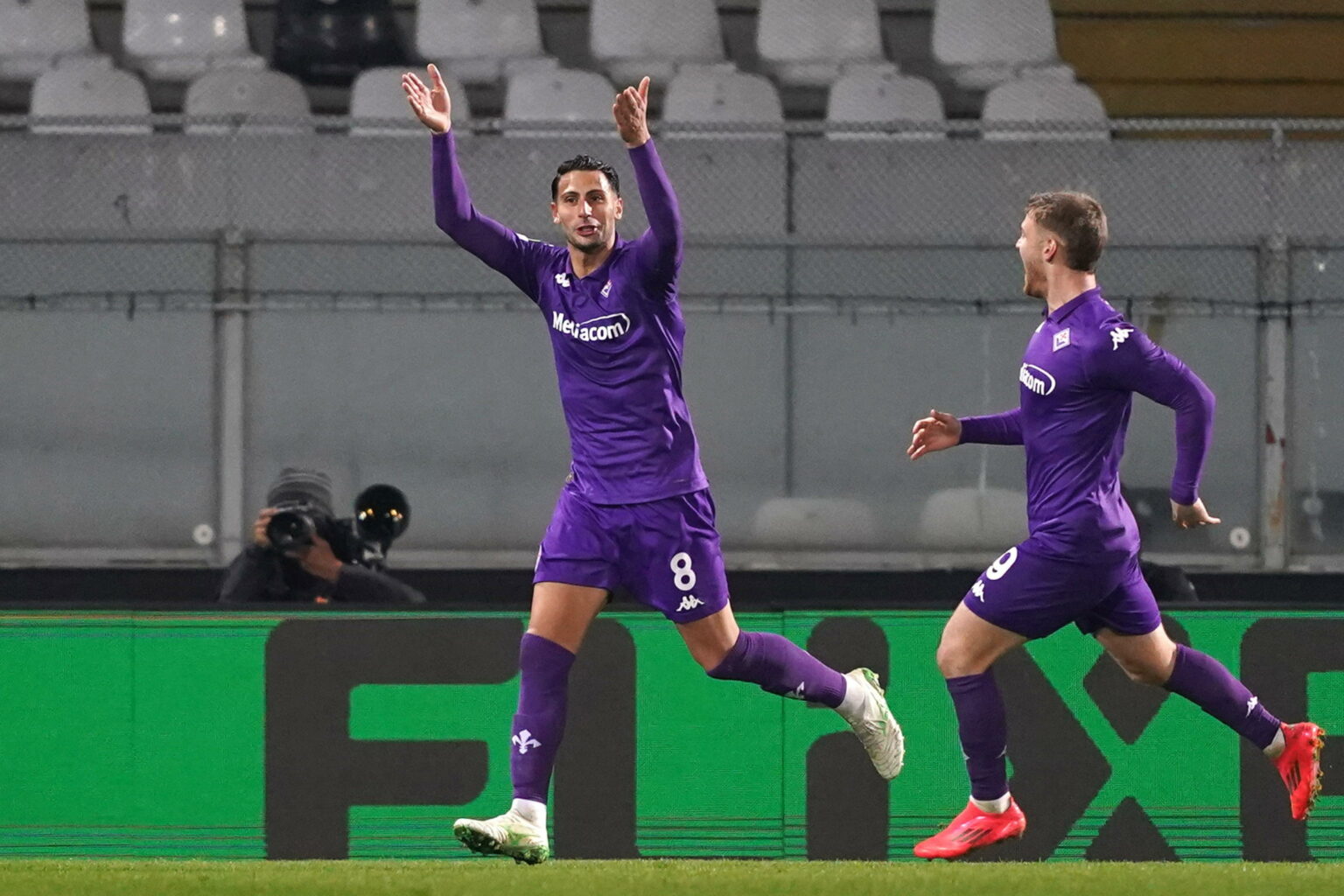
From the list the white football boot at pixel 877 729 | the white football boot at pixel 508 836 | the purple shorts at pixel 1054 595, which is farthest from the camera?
the white football boot at pixel 877 729

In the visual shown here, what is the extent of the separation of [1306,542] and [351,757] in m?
4.28

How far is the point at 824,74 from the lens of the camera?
11.5 metres

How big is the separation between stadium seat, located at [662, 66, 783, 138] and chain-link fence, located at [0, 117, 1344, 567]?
A: 1412 millimetres

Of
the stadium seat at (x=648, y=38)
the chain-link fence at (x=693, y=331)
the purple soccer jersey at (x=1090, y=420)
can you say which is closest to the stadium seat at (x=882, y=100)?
the stadium seat at (x=648, y=38)

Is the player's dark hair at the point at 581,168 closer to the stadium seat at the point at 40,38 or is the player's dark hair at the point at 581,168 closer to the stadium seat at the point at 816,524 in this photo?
Result: the stadium seat at the point at 816,524

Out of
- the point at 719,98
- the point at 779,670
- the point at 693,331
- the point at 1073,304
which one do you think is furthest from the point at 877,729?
the point at 719,98

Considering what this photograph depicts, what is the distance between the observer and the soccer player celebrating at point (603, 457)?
5.61 meters

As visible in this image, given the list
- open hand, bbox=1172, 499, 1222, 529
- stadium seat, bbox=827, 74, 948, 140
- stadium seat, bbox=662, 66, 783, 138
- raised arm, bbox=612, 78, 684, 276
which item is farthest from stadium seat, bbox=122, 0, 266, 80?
open hand, bbox=1172, 499, 1222, 529

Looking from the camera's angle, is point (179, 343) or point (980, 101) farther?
point (980, 101)

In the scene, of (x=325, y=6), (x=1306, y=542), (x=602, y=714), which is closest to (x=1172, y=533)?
(x=1306, y=542)

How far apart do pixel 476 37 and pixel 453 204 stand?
19.9 feet

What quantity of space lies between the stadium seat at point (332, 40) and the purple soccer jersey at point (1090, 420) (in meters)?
6.45

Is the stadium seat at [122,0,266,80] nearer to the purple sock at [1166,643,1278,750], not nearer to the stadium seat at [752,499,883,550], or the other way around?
the stadium seat at [752,499,883,550]

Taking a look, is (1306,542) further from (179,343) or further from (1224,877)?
(179,343)
